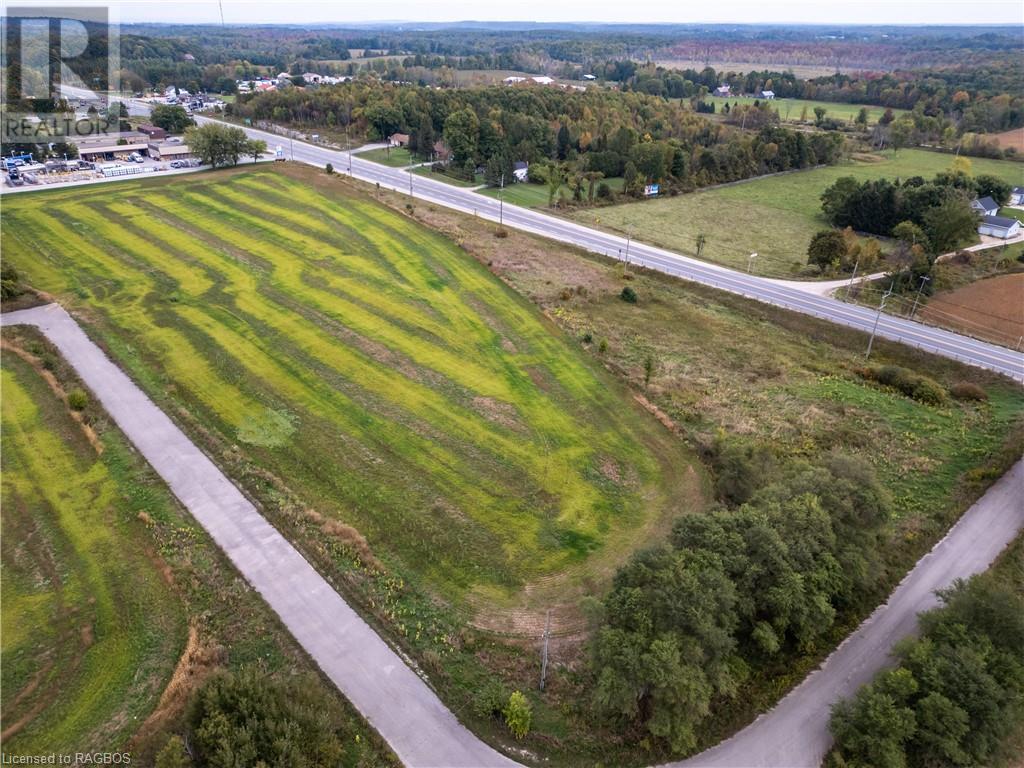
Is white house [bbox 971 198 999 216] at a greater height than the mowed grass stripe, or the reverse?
white house [bbox 971 198 999 216]

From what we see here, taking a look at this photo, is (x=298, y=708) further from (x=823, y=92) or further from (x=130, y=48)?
(x=130, y=48)

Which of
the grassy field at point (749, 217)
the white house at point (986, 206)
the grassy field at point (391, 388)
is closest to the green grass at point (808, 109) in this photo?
the grassy field at point (749, 217)

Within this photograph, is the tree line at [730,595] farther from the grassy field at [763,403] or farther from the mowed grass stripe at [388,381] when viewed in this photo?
the mowed grass stripe at [388,381]

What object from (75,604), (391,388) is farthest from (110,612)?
(391,388)

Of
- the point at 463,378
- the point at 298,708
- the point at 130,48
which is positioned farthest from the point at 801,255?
the point at 130,48

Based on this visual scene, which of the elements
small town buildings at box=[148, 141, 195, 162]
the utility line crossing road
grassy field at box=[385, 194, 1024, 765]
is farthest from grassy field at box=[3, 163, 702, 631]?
small town buildings at box=[148, 141, 195, 162]

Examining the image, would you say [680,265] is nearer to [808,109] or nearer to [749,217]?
[749,217]

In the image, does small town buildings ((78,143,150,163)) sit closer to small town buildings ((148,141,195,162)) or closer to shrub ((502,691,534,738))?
small town buildings ((148,141,195,162))

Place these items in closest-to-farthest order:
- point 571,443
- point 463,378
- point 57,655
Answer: point 57,655 < point 571,443 < point 463,378
